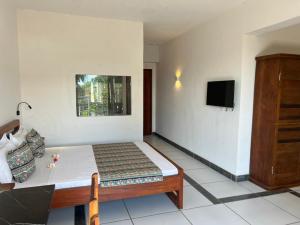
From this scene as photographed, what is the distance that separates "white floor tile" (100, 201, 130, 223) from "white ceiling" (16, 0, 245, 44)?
2.93 metres

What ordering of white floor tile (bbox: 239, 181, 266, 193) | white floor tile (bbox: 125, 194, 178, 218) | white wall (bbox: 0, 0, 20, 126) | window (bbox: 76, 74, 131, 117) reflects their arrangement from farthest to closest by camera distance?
window (bbox: 76, 74, 131, 117) → white floor tile (bbox: 239, 181, 266, 193) → white wall (bbox: 0, 0, 20, 126) → white floor tile (bbox: 125, 194, 178, 218)

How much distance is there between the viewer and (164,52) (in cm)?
630

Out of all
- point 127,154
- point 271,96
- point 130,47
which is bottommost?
point 127,154

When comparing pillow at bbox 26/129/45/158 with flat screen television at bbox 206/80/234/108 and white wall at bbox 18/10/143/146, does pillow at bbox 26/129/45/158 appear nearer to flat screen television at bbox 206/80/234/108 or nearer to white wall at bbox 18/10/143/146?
white wall at bbox 18/10/143/146

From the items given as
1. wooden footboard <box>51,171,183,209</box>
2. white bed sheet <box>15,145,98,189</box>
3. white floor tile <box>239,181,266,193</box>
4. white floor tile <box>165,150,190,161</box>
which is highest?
white bed sheet <box>15,145,98,189</box>

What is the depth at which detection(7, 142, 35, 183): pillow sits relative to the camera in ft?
7.30

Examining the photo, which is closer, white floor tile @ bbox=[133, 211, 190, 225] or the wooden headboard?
white floor tile @ bbox=[133, 211, 190, 225]

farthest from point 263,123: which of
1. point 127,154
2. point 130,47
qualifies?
point 130,47

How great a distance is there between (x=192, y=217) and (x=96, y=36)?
11.4 ft

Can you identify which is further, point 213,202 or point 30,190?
point 213,202

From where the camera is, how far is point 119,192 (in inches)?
99.3

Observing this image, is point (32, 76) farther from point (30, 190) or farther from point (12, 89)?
point (30, 190)

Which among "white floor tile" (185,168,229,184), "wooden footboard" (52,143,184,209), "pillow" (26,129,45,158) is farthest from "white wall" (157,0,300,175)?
"pillow" (26,129,45,158)

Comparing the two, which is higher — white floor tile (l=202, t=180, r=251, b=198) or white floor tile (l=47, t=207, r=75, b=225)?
white floor tile (l=202, t=180, r=251, b=198)
